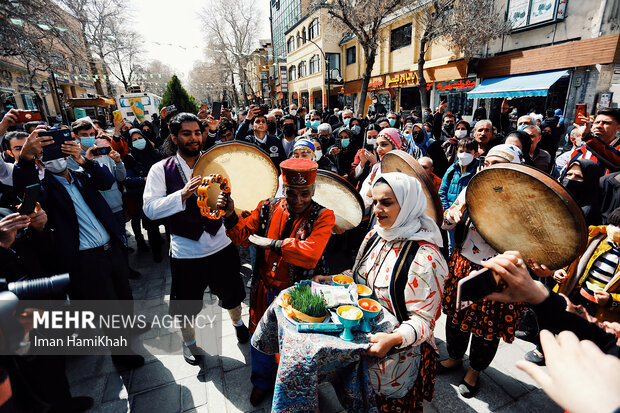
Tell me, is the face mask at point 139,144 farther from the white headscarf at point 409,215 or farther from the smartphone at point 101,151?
the white headscarf at point 409,215

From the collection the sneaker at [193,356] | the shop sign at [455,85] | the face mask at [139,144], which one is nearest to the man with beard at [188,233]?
the sneaker at [193,356]

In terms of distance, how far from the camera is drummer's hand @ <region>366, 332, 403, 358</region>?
1509 millimetres

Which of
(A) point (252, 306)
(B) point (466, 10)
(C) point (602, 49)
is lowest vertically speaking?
(A) point (252, 306)

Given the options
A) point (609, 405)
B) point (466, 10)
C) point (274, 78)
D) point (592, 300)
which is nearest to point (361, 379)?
point (609, 405)

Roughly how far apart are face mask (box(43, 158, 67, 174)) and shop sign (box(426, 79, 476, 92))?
70.3 ft

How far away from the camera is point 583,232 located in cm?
167

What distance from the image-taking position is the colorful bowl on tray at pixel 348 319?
156cm

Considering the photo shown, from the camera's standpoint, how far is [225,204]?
2.26 meters

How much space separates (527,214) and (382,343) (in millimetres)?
1302

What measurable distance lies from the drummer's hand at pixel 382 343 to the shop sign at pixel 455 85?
839 inches

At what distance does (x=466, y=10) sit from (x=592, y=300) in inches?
707

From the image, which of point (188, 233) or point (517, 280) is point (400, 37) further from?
point (517, 280)

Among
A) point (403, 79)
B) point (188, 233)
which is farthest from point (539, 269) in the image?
point (403, 79)

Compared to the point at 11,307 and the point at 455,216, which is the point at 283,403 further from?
the point at 455,216
